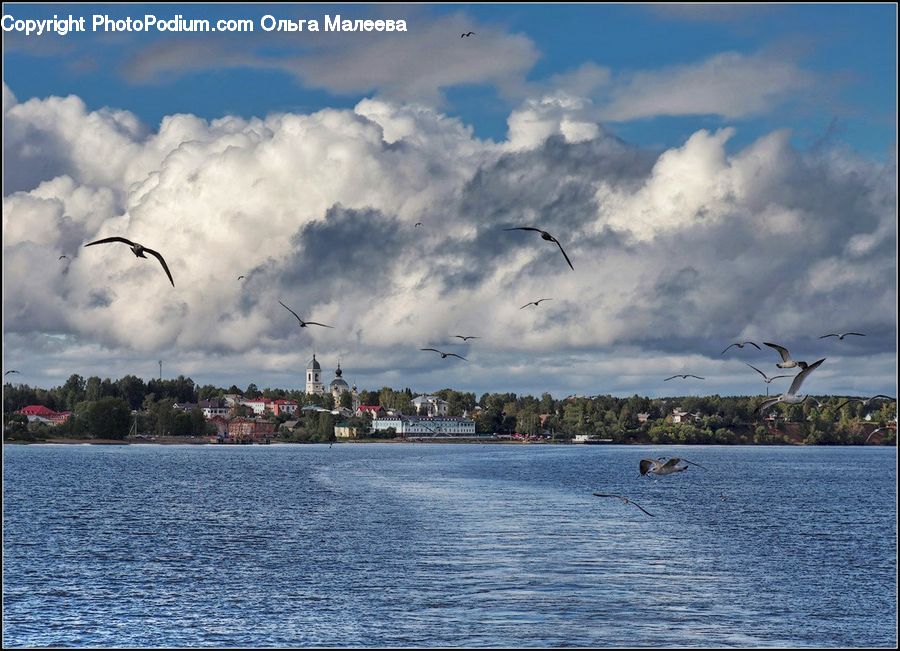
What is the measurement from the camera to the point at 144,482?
12912 centimetres

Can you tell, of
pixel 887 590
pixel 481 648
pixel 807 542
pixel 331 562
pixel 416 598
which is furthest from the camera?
pixel 807 542

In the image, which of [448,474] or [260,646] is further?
[448,474]

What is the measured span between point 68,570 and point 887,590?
38.0 m

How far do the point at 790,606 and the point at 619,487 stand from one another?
251 feet

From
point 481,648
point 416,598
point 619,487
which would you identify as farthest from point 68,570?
point 619,487

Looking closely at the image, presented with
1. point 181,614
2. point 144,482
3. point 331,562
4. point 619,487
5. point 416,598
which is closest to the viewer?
point 181,614

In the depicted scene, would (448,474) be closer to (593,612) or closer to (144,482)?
(144,482)

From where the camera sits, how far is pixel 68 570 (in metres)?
52.1

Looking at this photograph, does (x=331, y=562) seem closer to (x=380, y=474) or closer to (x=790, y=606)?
(x=790, y=606)

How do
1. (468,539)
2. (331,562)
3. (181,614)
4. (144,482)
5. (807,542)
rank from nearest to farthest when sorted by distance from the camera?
1. (181,614)
2. (331,562)
3. (468,539)
4. (807,542)
5. (144,482)

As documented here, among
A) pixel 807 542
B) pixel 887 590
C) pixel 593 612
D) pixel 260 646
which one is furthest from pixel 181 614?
pixel 807 542

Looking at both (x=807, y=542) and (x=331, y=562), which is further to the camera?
(x=807, y=542)

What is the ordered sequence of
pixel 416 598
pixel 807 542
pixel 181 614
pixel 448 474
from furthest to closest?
1. pixel 448 474
2. pixel 807 542
3. pixel 416 598
4. pixel 181 614

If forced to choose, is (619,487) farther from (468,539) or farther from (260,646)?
(260,646)
